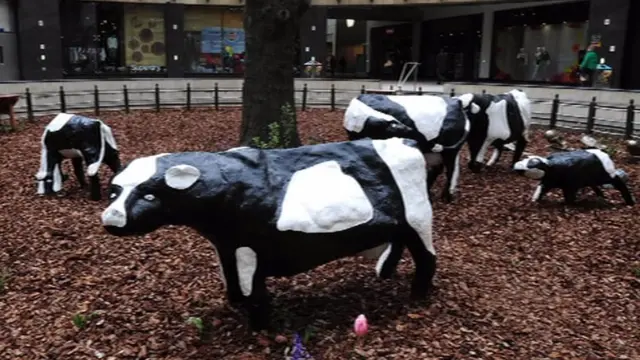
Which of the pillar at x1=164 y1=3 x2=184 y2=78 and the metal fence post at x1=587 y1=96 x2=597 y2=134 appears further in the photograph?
the pillar at x1=164 y1=3 x2=184 y2=78

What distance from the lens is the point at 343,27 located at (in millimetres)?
36875

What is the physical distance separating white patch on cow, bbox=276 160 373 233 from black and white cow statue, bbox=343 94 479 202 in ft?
10.8

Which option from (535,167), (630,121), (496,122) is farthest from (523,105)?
(630,121)

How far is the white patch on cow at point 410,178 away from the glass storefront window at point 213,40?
24.9m

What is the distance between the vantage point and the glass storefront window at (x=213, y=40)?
2795 centimetres

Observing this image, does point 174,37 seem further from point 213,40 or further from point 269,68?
point 269,68

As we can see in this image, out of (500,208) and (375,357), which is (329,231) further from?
(500,208)

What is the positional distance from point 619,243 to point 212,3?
79.8 feet

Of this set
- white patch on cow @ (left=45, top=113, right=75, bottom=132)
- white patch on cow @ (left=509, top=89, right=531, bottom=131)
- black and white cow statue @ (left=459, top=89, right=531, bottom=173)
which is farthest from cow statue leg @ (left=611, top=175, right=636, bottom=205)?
white patch on cow @ (left=45, top=113, right=75, bottom=132)

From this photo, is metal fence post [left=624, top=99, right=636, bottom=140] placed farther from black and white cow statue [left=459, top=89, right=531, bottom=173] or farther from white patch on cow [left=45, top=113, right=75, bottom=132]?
white patch on cow [left=45, top=113, right=75, bottom=132]

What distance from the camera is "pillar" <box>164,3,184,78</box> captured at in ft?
88.5

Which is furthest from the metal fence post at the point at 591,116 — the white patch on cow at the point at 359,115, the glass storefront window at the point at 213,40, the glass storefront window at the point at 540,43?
the glass storefront window at the point at 213,40

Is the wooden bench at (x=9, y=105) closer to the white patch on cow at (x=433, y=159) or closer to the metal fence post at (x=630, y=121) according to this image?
the white patch on cow at (x=433, y=159)

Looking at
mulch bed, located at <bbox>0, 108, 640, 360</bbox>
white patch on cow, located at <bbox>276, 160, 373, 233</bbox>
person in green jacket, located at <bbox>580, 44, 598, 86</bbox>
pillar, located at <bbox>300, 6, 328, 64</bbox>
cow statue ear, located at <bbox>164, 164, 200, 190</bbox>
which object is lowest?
mulch bed, located at <bbox>0, 108, 640, 360</bbox>
